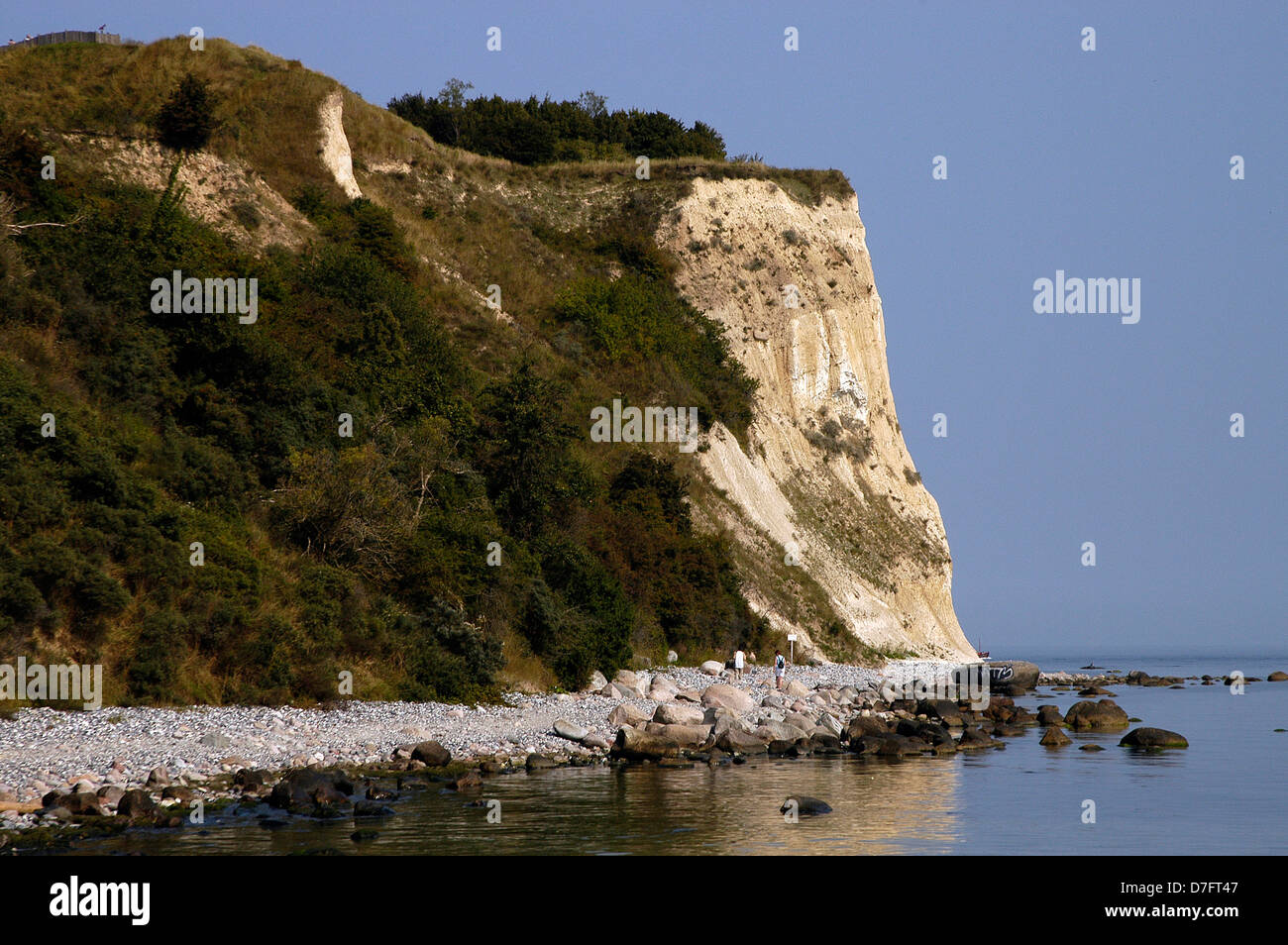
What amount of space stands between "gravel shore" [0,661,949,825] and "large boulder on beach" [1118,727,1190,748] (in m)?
12.9

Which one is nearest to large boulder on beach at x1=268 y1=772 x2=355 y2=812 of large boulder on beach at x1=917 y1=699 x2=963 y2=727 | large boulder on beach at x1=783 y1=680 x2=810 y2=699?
large boulder on beach at x1=783 y1=680 x2=810 y2=699

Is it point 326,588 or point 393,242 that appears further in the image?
point 393,242

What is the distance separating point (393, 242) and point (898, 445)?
33571 millimetres

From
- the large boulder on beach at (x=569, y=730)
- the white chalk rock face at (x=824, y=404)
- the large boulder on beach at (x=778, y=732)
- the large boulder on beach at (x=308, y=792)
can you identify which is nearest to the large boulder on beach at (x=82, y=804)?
the large boulder on beach at (x=308, y=792)

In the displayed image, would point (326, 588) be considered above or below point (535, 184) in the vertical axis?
below

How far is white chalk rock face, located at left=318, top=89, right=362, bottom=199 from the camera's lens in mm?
47125

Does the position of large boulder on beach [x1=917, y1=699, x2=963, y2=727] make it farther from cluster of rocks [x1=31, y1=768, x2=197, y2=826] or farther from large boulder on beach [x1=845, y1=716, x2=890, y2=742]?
cluster of rocks [x1=31, y1=768, x2=197, y2=826]

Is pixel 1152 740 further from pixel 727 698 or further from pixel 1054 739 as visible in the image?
pixel 727 698

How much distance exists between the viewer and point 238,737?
17.5 m

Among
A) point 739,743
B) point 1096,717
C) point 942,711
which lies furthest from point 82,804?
point 1096,717

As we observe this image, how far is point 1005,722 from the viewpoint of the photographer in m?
32.7
